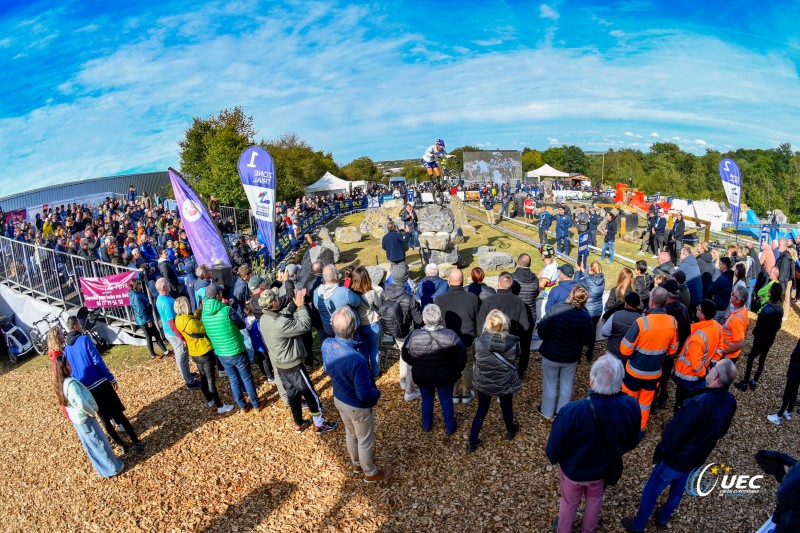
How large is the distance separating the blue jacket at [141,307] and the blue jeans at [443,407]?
19.1 feet

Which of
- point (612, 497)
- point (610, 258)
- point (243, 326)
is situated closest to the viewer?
point (612, 497)

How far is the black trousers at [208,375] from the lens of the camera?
233 inches

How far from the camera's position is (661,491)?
3695 mm

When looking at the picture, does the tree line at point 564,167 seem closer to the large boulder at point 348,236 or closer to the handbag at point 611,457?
the large boulder at point 348,236

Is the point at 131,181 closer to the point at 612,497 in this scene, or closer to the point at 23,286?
the point at 23,286

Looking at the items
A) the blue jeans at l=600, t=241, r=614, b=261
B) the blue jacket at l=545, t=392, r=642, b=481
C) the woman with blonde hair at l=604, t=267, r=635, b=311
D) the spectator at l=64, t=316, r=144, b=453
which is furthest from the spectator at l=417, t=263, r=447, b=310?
the blue jeans at l=600, t=241, r=614, b=261

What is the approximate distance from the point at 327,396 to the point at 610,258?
1069 centimetres

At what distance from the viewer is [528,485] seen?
4512mm

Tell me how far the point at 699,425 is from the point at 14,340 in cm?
1231

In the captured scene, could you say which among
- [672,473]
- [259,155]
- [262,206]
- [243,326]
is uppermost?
[259,155]

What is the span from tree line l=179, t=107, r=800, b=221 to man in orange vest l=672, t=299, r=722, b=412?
23225 millimetres

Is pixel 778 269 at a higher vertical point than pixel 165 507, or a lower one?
higher

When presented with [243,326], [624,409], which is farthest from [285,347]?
[624,409]

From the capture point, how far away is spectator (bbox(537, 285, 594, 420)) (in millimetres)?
4809
